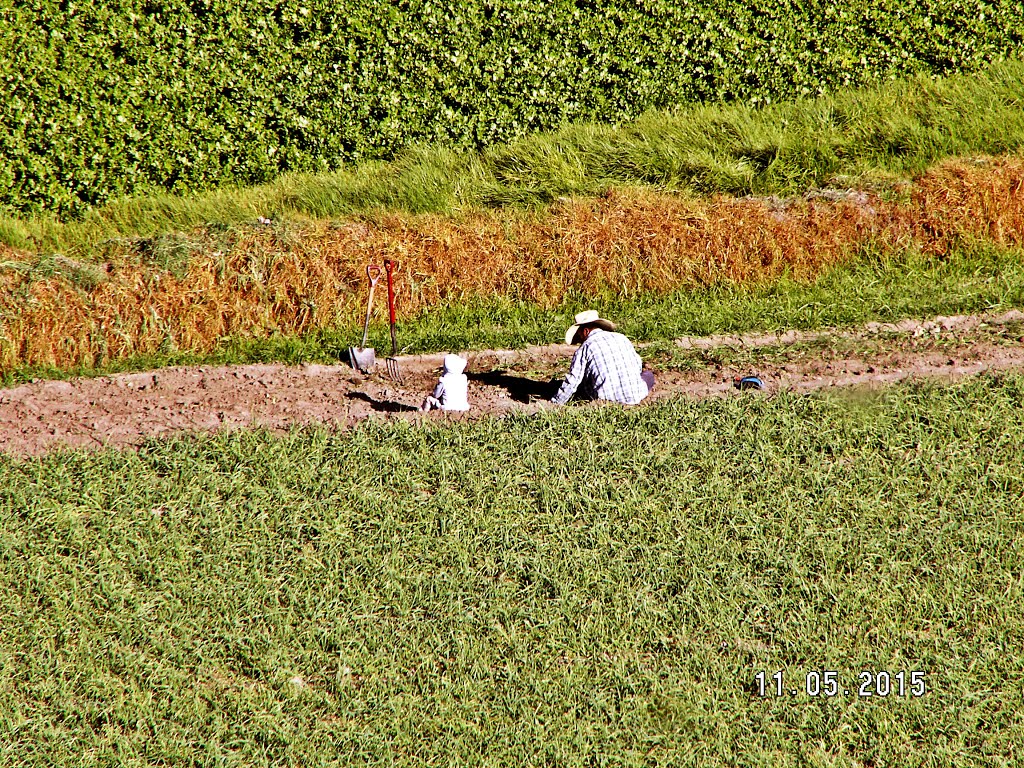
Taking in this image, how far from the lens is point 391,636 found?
692 cm

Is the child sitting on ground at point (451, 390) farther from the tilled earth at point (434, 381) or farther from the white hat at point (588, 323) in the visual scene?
the white hat at point (588, 323)

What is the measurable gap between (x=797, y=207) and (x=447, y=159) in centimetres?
368

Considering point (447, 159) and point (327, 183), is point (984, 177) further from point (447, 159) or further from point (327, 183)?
point (327, 183)

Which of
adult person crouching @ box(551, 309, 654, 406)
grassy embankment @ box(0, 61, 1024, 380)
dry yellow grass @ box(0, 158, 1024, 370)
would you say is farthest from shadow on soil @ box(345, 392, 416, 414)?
dry yellow grass @ box(0, 158, 1024, 370)

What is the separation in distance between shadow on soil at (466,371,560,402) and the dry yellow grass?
1.30 metres

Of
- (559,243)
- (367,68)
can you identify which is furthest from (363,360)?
(367,68)

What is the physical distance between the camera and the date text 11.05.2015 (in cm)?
667

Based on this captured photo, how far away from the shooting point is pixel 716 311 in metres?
10.5

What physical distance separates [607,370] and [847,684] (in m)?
3.16

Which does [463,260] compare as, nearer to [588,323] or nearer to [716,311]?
[588,323]

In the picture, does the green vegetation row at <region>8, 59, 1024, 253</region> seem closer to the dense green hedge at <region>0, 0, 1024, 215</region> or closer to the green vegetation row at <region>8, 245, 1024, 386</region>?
the dense green hedge at <region>0, 0, 1024, 215</region>

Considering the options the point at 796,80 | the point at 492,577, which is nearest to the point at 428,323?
the point at 492,577

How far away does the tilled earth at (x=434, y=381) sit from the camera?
28.3ft

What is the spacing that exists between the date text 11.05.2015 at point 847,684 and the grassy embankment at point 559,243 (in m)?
4.12
